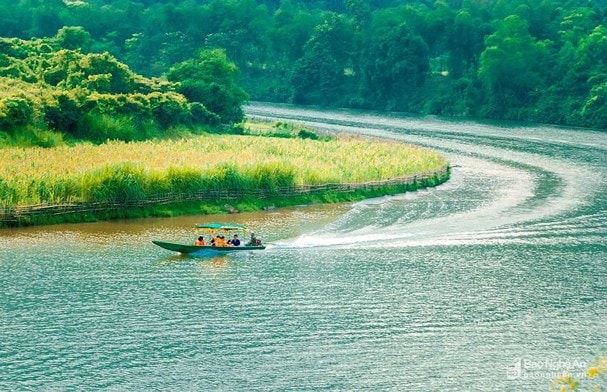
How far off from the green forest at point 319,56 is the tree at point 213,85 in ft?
0.43

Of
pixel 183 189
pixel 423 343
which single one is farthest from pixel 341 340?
pixel 183 189

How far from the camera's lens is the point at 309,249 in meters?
57.6

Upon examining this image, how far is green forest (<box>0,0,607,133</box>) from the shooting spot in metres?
103

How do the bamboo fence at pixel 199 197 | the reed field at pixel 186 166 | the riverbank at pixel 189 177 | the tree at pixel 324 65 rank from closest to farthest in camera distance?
the bamboo fence at pixel 199 197, the riverbank at pixel 189 177, the reed field at pixel 186 166, the tree at pixel 324 65

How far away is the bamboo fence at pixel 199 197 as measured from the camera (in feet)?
199

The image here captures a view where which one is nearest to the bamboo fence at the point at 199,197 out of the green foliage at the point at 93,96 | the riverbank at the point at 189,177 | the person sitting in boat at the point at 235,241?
the riverbank at the point at 189,177

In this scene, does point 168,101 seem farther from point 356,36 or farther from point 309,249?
point 356,36

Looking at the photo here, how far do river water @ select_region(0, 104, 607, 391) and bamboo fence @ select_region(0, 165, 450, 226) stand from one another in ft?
5.39

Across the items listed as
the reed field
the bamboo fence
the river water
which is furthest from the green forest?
the river water

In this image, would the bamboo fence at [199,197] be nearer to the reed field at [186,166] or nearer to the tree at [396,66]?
the reed field at [186,166]

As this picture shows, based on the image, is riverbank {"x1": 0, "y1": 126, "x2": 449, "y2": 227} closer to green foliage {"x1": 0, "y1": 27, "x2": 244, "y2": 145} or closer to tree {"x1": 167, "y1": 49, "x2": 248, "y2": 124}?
green foliage {"x1": 0, "y1": 27, "x2": 244, "y2": 145}

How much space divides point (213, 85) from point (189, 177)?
39.5 meters

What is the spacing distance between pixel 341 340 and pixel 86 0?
165 m

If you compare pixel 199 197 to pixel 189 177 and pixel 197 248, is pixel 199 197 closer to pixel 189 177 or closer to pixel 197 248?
pixel 189 177
